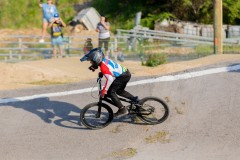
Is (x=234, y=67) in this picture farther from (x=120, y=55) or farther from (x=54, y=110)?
(x=120, y=55)

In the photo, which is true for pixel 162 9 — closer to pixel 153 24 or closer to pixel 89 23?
pixel 153 24

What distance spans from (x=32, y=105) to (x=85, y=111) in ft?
6.29

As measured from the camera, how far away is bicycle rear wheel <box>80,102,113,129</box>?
8.57 metres

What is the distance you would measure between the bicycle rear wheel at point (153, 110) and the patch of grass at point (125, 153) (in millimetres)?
958

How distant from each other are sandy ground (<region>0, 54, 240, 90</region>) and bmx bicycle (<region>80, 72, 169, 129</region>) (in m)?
4.09

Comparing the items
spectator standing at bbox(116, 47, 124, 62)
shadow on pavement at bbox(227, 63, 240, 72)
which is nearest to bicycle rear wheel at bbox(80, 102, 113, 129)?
shadow on pavement at bbox(227, 63, 240, 72)

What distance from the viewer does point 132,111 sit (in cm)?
859

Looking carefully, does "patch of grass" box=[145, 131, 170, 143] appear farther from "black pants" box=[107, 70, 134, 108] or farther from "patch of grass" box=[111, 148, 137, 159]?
"black pants" box=[107, 70, 134, 108]

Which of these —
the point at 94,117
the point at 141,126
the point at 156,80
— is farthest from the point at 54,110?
the point at 156,80

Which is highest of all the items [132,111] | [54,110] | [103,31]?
[103,31]

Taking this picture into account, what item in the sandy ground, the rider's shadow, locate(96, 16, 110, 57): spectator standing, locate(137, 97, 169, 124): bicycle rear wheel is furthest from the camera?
locate(96, 16, 110, 57): spectator standing

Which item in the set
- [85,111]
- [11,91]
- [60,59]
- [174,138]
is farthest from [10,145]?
[60,59]

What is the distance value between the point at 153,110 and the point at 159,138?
60cm

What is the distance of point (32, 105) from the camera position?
10.1m
